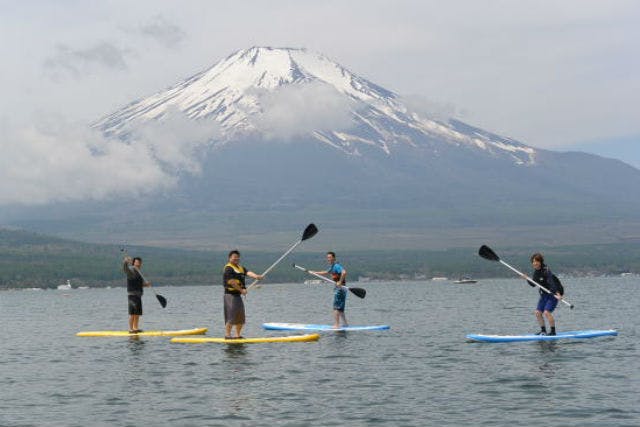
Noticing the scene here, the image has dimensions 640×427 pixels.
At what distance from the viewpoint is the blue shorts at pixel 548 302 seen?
34.4m

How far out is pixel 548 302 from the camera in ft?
114

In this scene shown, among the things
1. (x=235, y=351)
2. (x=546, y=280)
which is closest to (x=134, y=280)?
(x=235, y=351)

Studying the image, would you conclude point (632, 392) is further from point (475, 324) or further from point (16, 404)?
point (475, 324)

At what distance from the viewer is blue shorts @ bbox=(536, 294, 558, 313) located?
113ft

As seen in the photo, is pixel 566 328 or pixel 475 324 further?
pixel 475 324

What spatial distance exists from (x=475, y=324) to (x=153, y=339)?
17.1 m

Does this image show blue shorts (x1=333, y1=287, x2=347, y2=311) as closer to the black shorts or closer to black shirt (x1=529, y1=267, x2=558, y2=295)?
the black shorts

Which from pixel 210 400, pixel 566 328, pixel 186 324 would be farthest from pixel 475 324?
pixel 210 400

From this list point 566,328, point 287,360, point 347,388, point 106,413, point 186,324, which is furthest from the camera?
point 186,324

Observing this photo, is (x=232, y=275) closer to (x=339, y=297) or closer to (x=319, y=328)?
(x=339, y=297)

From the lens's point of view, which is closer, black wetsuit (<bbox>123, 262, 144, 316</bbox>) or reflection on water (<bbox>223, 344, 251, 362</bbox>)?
reflection on water (<bbox>223, 344, 251, 362</bbox>)

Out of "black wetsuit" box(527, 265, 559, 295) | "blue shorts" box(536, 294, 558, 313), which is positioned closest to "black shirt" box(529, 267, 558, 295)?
"black wetsuit" box(527, 265, 559, 295)

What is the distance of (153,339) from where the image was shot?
40469 mm

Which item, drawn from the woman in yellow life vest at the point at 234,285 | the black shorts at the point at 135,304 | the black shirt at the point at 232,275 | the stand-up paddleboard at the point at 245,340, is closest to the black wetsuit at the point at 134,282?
the black shorts at the point at 135,304
